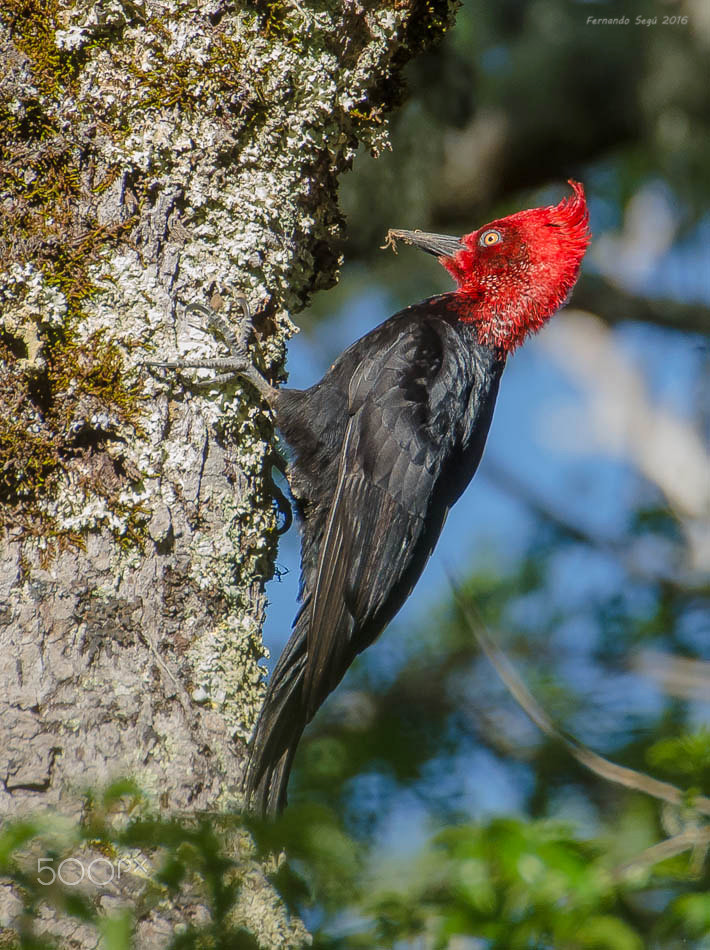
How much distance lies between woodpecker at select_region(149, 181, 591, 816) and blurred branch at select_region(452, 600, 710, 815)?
0.33 m

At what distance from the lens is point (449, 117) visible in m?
5.54

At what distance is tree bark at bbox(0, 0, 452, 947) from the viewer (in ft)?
6.91

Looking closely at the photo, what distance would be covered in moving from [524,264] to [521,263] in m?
0.01

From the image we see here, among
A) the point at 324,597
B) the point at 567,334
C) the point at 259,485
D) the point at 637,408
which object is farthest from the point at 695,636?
the point at 567,334

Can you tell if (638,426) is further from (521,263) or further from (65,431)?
(65,431)

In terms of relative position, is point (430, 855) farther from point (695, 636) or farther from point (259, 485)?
point (695, 636)

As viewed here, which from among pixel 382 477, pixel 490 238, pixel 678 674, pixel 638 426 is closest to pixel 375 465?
pixel 382 477

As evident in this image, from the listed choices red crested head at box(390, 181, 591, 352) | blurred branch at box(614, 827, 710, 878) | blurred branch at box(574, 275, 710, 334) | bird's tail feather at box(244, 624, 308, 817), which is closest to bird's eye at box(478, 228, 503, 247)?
red crested head at box(390, 181, 591, 352)

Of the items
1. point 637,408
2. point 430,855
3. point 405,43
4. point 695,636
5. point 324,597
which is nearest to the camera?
point 430,855

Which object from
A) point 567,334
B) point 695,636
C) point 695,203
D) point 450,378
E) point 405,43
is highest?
point 405,43

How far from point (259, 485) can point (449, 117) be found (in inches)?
143

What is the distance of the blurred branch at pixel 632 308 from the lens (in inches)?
268

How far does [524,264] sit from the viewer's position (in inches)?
152

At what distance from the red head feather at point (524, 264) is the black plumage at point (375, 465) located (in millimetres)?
230
